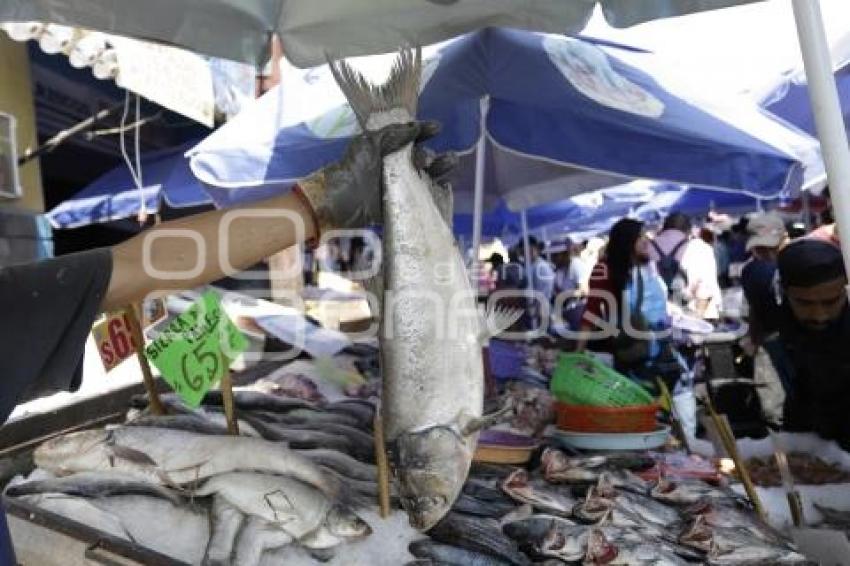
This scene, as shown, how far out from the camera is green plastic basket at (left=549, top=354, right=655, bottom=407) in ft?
9.93

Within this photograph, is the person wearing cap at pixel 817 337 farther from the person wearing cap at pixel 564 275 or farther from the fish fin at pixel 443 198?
the person wearing cap at pixel 564 275

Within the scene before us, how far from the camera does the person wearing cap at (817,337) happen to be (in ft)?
11.4

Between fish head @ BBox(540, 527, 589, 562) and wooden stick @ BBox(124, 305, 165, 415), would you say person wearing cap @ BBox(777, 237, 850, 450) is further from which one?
wooden stick @ BBox(124, 305, 165, 415)

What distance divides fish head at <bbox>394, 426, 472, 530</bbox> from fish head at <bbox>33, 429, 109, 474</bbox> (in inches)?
40.4

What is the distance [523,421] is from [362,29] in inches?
74.0

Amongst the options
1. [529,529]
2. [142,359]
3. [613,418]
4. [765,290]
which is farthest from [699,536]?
[765,290]

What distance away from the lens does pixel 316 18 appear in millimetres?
3102

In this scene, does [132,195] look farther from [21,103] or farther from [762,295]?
[762,295]

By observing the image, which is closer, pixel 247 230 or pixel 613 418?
pixel 247 230

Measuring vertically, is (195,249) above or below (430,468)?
above

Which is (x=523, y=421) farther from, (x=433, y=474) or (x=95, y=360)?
(x=95, y=360)

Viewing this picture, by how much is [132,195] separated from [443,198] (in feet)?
22.6

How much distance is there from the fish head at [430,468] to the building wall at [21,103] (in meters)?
5.39

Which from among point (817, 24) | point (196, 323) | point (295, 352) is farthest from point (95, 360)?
point (817, 24)
